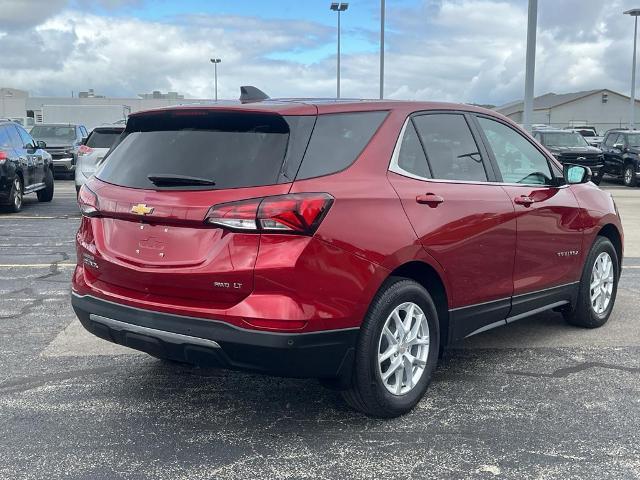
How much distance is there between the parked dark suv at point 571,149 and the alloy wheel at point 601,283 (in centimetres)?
1702

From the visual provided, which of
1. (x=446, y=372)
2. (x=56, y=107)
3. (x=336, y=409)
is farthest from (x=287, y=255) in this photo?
(x=56, y=107)

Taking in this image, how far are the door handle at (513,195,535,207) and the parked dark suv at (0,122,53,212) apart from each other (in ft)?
35.5

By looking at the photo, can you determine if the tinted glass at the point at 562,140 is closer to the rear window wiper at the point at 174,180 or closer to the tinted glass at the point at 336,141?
the tinted glass at the point at 336,141

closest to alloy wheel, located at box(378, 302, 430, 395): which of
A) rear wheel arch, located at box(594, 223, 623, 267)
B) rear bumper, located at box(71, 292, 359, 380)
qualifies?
rear bumper, located at box(71, 292, 359, 380)

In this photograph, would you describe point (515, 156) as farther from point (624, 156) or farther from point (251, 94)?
point (624, 156)

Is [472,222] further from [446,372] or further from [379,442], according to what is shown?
[379,442]

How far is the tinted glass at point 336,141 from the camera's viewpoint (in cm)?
358

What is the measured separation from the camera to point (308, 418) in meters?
3.97

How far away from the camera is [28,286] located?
7289 mm

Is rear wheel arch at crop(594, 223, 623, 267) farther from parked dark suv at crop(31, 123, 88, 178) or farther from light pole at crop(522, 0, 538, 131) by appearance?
parked dark suv at crop(31, 123, 88, 178)

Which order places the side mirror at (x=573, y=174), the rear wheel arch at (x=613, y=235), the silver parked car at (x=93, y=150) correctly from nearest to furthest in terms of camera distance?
the side mirror at (x=573, y=174) < the rear wheel arch at (x=613, y=235) < the silver parked car at (x=93, y=150)

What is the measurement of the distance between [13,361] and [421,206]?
2.98 metres

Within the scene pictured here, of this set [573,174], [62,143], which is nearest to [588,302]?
[573,174]

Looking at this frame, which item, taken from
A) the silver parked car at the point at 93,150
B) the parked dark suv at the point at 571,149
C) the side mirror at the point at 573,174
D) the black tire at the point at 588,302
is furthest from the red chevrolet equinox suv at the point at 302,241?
the parked dark suv at the point at 571,149
